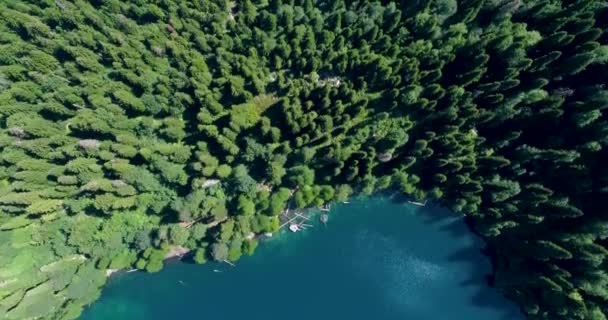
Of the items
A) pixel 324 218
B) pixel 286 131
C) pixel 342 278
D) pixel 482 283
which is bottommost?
pixel 482 283

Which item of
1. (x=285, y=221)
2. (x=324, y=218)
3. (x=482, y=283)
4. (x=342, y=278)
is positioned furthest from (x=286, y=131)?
(x=482, y=283)

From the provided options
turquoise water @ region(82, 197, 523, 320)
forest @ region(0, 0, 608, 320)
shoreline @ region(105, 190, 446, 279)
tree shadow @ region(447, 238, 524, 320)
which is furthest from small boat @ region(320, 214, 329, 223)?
tree shadow @ region(447, 238, 524, 320)

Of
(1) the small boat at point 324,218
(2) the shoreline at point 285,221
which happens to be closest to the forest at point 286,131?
(2) the shoreline at point 285,221

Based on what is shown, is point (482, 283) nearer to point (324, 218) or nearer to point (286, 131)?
point (324, 218)

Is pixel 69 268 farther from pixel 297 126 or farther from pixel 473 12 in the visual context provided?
pixel 473 12

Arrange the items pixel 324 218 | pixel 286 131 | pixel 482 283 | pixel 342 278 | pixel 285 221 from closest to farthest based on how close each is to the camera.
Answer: pixel 286 131 < pixel 482 283 < pixel 342 278 < pixel 324 218 < pixel 285 221

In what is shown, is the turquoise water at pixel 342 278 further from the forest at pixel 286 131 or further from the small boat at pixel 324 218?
the forest at pixel 286 131

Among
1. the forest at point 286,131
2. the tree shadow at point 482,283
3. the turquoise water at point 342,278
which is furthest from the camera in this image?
the turquoise water at point 342,278
